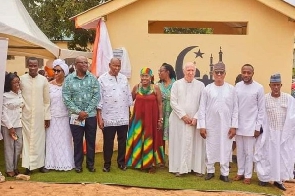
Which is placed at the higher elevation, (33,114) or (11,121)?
(33,114)

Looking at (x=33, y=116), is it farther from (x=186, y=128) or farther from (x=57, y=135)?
(x=186, y=128)

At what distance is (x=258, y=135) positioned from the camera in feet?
22.3

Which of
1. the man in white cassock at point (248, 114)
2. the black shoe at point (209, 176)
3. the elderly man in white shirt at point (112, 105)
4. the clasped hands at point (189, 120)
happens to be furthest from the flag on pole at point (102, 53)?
the black shoe at point (209, 176)

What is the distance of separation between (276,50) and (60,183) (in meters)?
5.27

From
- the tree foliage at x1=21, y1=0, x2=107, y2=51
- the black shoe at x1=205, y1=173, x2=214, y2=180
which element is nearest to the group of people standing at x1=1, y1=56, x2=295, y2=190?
the black shoe at x1=205, y1=173, x2=214, y2=180

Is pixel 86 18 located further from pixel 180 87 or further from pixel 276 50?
pixel 276 50

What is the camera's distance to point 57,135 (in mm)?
7207

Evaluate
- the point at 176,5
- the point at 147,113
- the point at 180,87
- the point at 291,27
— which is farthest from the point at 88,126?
the point at 291,27

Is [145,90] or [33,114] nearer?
[33,114]

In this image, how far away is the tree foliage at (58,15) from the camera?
1722 centimetres

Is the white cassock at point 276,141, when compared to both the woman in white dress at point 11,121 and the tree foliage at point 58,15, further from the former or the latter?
the tree foliage at point 58,15

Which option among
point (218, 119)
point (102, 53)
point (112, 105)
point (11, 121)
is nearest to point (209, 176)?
point (218, 119)

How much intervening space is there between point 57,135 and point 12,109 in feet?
2.81

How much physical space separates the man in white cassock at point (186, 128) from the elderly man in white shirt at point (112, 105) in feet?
2.58
